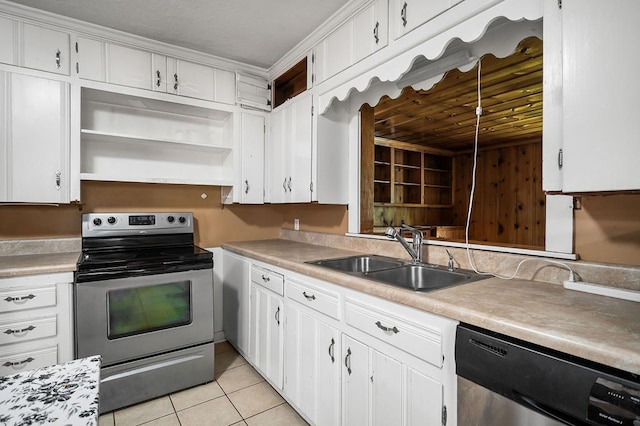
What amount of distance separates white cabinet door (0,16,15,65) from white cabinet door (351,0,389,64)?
2132 mm

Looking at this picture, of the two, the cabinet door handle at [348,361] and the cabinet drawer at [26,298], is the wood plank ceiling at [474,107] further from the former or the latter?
the cabinet drawer at [26,298]

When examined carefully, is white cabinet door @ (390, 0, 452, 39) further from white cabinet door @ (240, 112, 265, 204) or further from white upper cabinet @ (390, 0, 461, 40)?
white cabinet door @ (240, 112, 265, 204)

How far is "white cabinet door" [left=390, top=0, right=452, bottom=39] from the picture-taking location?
147 centimetres

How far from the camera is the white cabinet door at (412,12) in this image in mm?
1471

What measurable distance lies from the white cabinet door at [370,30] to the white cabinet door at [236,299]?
1656mm

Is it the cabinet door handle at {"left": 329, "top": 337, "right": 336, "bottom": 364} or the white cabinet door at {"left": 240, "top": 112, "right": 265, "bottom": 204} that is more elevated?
the white cabinet door at {"left": 240, "top": 112, "right": 265, "bottom": 204}

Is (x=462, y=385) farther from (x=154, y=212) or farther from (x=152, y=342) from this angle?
(x=154, y=212)

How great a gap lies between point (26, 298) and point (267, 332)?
1.38 meters

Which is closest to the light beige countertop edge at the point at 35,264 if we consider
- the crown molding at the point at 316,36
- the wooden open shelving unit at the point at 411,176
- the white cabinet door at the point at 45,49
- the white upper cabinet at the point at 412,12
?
the white cabinet door at the point at 45,49

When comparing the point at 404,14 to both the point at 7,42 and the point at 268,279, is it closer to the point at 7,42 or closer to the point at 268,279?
the point at 268,279

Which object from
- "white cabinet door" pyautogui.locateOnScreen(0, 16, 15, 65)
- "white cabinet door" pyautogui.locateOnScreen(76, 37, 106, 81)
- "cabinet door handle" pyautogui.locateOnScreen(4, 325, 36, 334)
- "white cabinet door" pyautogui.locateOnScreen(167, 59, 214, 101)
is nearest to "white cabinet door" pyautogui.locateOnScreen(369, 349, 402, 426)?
"cabinet door handle" pyautogui.locateOnScreen(4, 325, 36, 334)

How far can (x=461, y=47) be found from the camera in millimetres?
1621

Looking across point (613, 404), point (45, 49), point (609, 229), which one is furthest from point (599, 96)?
point (45, 49)

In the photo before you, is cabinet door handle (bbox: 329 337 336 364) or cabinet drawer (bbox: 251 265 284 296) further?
cabinet drawer (bbox: 251 265 284 296)
